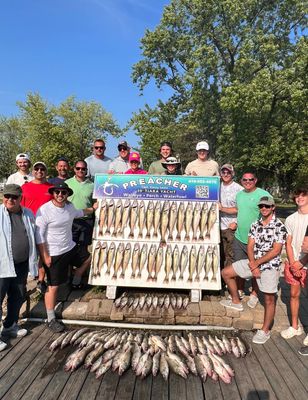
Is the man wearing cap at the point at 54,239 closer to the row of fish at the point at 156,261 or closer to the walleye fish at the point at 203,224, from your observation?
the row of fish at the point at 156,261

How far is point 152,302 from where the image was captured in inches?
200

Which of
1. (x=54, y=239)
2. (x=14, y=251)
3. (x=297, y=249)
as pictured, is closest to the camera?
(x=14, y=251)

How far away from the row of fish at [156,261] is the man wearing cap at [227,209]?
579 millimetres

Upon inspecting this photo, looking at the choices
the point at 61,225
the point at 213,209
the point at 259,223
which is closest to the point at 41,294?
the point at 61,225

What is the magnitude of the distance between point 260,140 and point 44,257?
22.6 meters

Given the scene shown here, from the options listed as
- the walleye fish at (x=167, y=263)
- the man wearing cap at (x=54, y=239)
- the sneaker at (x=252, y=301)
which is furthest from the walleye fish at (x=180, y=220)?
the man wearing cap at (x=54, y=239)

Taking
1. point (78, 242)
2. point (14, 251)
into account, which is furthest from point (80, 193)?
point (14, 251)

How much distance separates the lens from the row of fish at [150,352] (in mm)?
3625

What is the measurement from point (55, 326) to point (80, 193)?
225 centimetres

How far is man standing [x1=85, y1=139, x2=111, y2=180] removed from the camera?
634 cm

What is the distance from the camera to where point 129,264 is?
529 cm

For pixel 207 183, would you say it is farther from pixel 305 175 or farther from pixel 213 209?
pixel 305 175

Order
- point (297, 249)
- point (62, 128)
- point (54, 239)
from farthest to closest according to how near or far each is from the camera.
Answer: point (62, 128), point (54, 239), point (297, 249)

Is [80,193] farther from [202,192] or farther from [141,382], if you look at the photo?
[141,382]
